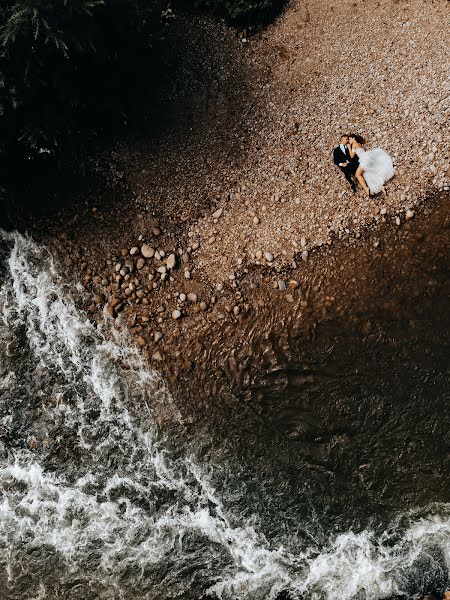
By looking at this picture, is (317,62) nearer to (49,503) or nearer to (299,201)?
(299,201)

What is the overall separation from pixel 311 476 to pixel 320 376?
1.76 m

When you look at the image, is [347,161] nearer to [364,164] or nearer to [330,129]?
[364,164]

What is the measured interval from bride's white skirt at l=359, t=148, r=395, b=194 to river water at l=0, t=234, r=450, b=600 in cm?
524

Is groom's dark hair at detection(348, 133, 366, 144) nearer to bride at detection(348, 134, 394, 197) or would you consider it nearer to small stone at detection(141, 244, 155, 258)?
bride at detection(348, 134, 394, 197)

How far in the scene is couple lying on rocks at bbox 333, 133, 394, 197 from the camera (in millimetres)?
10195

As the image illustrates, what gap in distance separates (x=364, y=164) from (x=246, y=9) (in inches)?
137

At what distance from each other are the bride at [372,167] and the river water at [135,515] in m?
5.17


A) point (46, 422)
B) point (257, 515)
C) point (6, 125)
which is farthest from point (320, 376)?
point (6, 125)

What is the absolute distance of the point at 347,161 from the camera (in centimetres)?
1021

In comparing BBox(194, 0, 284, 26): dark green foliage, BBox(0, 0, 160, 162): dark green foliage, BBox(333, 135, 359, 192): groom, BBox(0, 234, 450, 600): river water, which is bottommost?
BBox(0, 234, 450, 600): river water

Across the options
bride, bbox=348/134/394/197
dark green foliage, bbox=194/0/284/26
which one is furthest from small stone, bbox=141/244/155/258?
dark green foliage, bbox=194/0/284/26

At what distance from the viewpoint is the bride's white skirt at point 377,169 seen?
33.6 ft

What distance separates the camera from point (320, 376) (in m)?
10.1

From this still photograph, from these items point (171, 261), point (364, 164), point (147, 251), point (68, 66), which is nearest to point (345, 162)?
point (364, 164)
